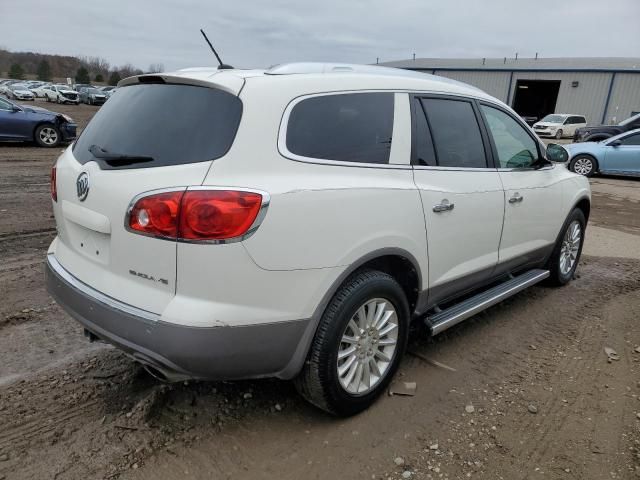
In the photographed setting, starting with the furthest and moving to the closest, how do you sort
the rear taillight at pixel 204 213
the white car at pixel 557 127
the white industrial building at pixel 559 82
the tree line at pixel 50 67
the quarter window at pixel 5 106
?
the tree line at pixel 50 67 → the white industrial building at pixel 559 82 → the white car at pixel 557 127 → the quarter window at pixel 5 106 → the rear taillight at pixel 204 213

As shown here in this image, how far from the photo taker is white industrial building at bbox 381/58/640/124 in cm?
3634

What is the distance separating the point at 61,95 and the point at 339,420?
165ft

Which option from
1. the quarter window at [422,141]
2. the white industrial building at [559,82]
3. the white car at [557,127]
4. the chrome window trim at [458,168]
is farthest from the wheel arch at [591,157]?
the white industrial building at [559,82]

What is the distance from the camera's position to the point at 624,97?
36.1 meters

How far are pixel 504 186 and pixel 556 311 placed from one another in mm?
1530

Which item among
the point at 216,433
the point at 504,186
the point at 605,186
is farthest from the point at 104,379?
the point at 605,186

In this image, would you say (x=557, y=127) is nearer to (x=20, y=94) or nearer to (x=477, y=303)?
(x=477, y=303)

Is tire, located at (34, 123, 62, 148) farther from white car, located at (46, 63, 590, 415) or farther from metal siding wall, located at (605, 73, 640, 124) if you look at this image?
metal siding wall, located at (605, 73, 640, 124)

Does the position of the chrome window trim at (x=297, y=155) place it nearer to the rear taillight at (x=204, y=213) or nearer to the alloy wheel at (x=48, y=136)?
the rear taillight at (x=204, y=213)

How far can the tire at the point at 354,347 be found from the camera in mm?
2445

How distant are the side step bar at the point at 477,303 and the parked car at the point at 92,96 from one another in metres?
47.4

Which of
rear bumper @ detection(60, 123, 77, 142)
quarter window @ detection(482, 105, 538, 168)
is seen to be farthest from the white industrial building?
quarter window @ detection(482, 105, 538, 168)

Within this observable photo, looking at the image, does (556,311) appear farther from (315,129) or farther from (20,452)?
(20,452)

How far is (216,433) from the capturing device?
2584 millimetres
